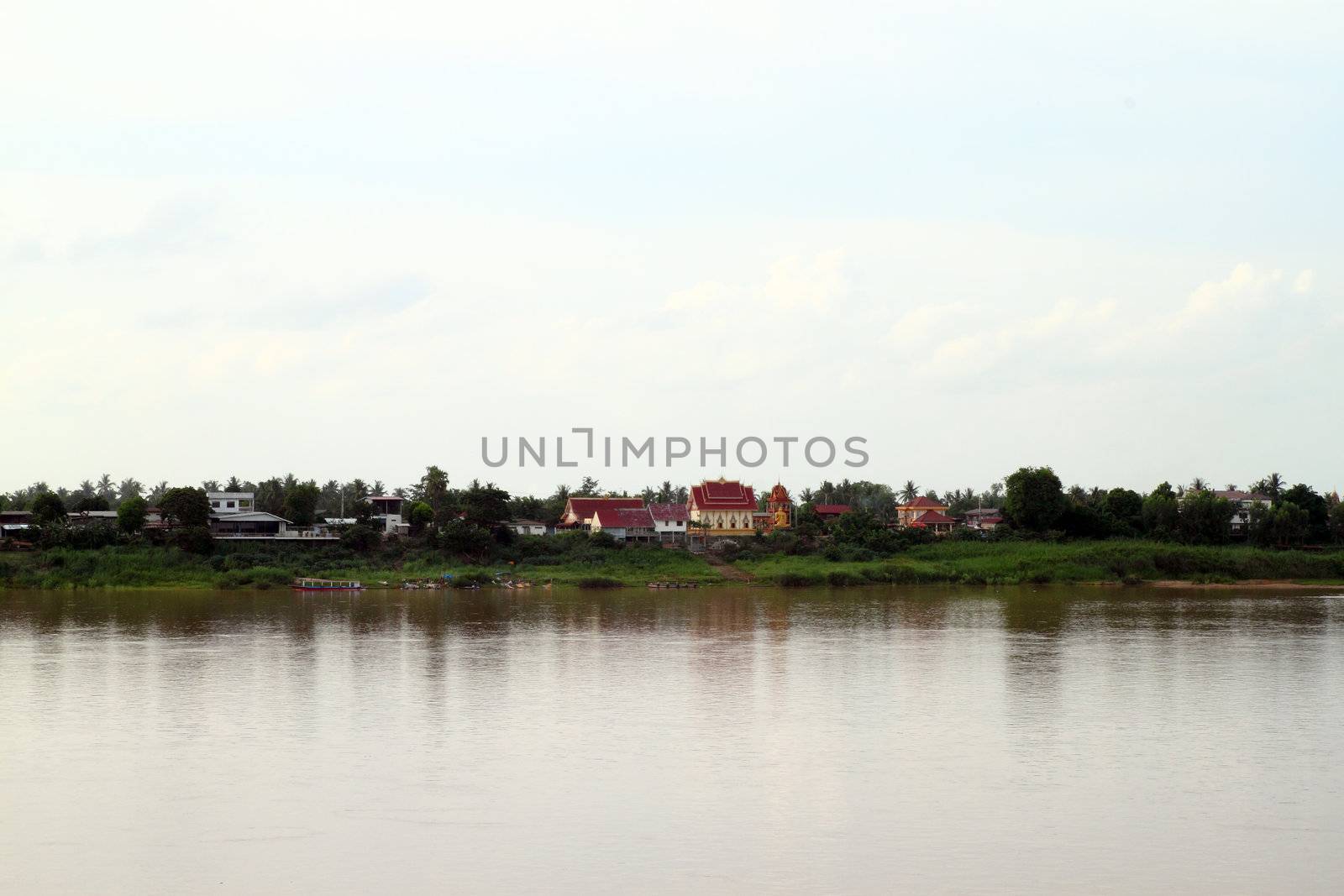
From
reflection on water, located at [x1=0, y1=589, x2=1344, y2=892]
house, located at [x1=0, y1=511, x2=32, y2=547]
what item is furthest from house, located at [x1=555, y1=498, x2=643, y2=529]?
reflection on water, located at [x1=0, y1=589, x2=1344, y2=892]

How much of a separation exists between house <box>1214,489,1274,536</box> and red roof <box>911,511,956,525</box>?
13.3 meters

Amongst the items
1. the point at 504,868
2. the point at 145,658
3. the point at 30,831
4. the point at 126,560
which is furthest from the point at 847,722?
the point at 126,560

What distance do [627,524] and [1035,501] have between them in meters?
19.0

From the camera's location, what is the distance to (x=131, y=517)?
50719 millimetres

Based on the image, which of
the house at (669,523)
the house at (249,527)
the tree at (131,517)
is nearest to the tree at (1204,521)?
the house at (669,523)

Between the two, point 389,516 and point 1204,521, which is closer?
point 1204,521

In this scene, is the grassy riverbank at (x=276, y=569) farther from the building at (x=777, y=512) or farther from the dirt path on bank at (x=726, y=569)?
the building at (x=777, y=512)

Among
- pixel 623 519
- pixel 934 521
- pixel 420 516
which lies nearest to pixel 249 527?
pixel 420 516

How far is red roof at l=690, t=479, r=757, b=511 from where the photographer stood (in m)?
61.8

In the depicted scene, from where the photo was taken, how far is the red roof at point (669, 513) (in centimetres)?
6072

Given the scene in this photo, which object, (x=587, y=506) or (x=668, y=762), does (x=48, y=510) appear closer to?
(x=587, y=506)

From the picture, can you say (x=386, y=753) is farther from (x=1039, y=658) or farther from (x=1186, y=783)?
(x=1039, y=658)

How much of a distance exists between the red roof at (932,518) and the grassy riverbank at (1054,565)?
9908 millimetres

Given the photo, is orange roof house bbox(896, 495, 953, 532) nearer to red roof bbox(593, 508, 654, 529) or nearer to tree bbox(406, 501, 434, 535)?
red roof bbox(593, 508, 654, 529)
